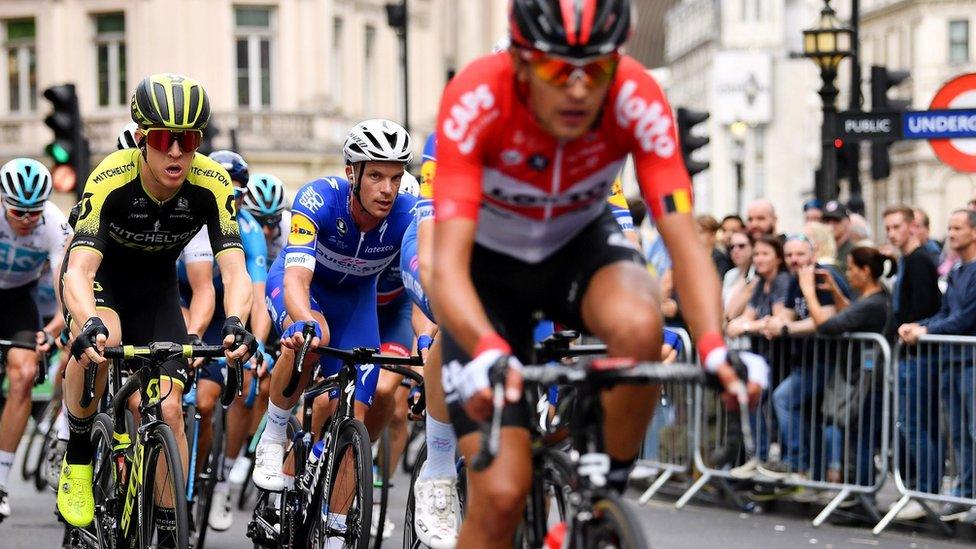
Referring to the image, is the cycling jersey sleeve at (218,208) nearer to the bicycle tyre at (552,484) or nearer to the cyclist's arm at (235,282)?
the cyclist's arm at (235,282)

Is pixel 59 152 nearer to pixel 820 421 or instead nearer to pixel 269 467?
pixel 820 421

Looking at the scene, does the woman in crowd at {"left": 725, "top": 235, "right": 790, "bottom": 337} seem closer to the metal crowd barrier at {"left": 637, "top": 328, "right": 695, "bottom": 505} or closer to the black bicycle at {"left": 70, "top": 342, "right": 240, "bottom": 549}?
the metal crowd barrier at {"left": 637, "top": 328, "right": 695, "bottom": 505}

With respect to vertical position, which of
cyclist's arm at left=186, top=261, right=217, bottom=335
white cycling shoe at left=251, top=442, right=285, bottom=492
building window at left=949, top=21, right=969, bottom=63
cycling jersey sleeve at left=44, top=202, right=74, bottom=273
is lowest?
white cycling shoe at left=251, top=442, right=285, bottom=492

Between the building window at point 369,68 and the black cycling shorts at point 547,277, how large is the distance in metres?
45.9

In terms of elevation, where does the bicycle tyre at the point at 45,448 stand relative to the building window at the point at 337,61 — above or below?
below

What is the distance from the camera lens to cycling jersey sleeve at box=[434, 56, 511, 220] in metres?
5.56

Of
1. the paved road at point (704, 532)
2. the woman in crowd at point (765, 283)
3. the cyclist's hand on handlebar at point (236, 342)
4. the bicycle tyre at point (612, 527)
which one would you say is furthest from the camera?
the woman in crowd at point (765, 283)

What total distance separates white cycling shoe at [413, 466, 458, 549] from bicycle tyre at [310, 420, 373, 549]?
22.2 inches

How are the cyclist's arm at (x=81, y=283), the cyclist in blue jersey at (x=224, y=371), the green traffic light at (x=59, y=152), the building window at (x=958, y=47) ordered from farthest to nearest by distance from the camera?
the building window at (x=958, y=47) → the green traffic light at (x=59, y=152) → the cyclist in blue jersey at (x=224, y=371) → the cyclist's arm at (x=81, y=283)

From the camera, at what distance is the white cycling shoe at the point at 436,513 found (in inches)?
287

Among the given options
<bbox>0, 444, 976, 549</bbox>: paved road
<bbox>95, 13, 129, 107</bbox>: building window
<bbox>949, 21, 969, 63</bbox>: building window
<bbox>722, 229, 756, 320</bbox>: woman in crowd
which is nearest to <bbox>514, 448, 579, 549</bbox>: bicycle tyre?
<bbox>0, 444, 976, 549</bbox>: paved road

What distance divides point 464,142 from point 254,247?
257 inches

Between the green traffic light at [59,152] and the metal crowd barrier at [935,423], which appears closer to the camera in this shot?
the metal crowd barrier at [935,423]

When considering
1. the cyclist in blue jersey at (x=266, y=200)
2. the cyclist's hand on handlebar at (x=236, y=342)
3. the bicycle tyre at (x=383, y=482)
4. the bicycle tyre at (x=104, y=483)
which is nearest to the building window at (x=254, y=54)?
the cyclist in blue jersey at (x=266, y=200)
